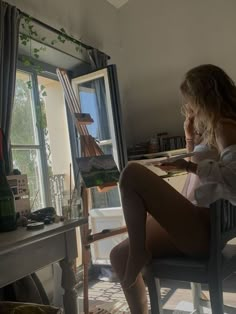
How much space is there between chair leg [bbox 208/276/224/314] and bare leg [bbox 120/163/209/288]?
12 centimetres

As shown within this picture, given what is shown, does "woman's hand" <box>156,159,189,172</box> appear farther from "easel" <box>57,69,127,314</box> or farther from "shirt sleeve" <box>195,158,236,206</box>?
"easel" <box>57,69,127,314</box>

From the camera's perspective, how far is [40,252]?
125 centimetres

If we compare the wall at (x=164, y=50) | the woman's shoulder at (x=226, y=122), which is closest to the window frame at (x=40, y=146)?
the wall at (x=164, y=50)

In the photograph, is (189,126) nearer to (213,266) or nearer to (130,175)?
(130,175)

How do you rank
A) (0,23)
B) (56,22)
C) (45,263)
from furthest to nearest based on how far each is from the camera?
(56,22)
(0,23)
(45,263)

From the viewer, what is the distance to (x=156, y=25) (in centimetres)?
366

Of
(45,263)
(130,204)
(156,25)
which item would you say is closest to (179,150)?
(156,25)

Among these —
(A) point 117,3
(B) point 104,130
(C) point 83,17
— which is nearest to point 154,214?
(B) point 104,130

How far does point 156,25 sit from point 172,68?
51cm

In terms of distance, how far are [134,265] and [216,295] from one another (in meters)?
0.33

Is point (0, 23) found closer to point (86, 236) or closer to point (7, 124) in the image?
point (7, 124)

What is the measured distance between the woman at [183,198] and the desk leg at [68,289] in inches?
8.6

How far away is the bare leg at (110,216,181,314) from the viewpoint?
147 centimetres

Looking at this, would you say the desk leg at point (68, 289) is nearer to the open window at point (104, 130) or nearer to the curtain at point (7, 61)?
the curtain at point (7, 61)
